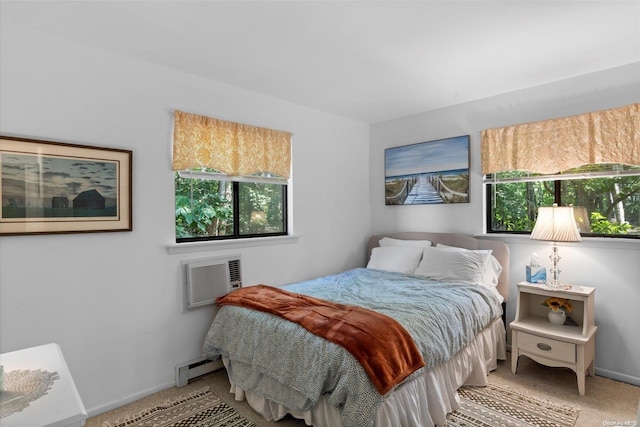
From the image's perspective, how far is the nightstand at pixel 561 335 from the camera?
8.26ft

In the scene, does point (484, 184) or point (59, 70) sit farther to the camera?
point (484, 184)

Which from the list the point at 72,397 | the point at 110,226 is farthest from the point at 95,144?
the point at 72,397

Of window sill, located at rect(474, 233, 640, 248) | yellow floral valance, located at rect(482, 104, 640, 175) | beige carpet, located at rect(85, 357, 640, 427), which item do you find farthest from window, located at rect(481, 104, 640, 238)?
beige carpet, located at rect(85, 357, 640, 427)

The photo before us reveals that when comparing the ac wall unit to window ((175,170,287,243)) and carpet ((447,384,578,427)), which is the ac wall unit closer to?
window ((175,170,287,243))

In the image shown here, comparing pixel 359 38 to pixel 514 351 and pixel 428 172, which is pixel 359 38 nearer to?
pixel 428 172

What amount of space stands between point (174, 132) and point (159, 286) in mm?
1206

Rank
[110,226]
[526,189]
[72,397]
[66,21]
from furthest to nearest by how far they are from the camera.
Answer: [526,189] < [110,226] < [66,21] < [72,397]

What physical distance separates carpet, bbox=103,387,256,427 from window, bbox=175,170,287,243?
1212mm

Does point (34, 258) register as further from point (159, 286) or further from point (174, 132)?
point (174, 132)

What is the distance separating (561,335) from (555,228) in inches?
32.1

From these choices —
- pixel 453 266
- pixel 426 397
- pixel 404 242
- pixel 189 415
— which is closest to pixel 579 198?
pixel 453 266

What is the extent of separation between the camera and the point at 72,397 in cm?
109

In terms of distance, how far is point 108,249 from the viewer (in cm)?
241

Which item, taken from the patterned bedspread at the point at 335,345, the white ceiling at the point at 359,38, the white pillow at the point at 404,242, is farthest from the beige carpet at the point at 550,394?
the white ceiling at the point at 359,38
